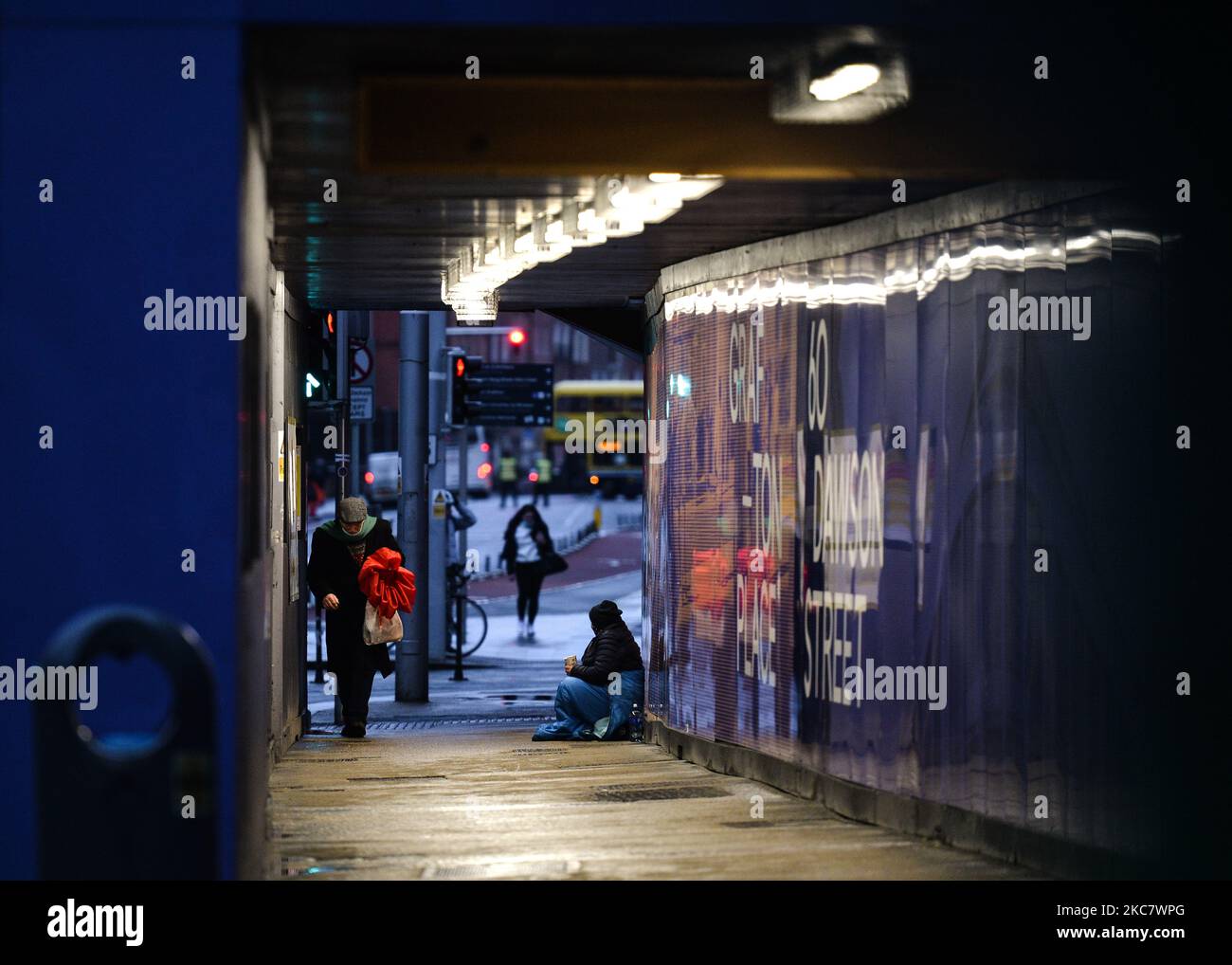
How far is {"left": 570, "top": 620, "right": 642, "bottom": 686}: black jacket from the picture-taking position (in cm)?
1266

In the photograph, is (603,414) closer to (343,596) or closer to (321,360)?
(321,360)

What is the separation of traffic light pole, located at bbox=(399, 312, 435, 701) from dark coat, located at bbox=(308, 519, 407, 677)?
3.80 metres

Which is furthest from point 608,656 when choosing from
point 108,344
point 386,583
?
point 108,344

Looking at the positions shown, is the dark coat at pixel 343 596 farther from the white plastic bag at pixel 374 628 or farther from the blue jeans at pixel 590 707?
the blue jeans at pixel 590 707

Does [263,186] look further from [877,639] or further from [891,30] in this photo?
[877,639]

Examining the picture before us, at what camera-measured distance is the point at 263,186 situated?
6781 millimetres

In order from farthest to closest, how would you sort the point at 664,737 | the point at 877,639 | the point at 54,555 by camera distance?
the point at 664,737 → the point at 877,639 → the point at 54,555

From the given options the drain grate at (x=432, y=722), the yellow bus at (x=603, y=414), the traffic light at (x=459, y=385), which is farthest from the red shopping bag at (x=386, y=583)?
the yellow bus at (x=603, y=414)

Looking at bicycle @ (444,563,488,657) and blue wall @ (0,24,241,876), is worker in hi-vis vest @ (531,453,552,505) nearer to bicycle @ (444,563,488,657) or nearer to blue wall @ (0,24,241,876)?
bicycle @ (444,563,488,657)

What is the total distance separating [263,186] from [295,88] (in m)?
0.51

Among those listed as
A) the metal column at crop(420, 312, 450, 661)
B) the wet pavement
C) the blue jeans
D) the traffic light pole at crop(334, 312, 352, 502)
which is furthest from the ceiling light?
the metal column at crop(420, 312, 450, 661)

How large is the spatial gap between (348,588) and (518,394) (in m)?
16.1

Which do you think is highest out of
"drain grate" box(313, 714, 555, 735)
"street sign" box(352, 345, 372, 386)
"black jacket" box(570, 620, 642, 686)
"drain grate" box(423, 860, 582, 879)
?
"street sign" box(352, 345, 372, 386)
